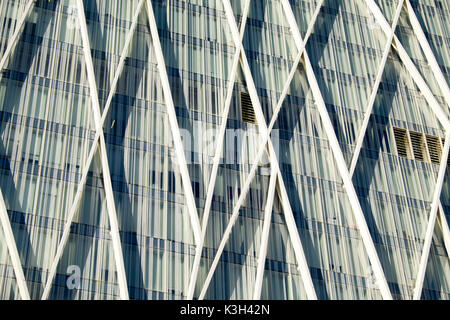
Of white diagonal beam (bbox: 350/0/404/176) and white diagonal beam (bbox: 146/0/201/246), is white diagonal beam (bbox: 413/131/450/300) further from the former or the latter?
white diagonal beam (bbox: 146/0/201/246)

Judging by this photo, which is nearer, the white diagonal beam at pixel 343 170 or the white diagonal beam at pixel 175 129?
the white diagonal beam at pixel 175 129

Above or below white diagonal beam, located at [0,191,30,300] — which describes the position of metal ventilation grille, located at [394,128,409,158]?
above

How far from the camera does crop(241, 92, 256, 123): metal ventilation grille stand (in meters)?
59.0

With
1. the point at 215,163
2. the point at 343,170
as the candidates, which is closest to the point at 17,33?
the point at 215,163

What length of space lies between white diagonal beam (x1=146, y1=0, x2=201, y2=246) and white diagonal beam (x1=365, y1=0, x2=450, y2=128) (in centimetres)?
1800

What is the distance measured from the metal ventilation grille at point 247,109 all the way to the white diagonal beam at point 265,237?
418 cm

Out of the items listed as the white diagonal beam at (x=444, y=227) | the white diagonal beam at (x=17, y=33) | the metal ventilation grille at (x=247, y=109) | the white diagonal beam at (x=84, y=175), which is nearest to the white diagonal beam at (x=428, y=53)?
the white diagonal beam at (x=444, y=227)

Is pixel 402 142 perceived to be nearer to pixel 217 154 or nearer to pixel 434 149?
pixel 434 149

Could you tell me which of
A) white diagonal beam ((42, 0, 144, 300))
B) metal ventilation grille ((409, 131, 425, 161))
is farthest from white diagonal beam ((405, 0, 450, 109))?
white diagonal beam ((42, 0, 144, 300))

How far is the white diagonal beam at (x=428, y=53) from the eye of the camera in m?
65.1

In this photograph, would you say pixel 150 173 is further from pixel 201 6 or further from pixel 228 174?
pixel 201 6

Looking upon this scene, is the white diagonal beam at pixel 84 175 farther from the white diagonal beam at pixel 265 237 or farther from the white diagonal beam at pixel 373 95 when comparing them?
the white diagonal beam at pixel 373 95

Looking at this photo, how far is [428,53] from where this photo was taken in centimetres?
6688
